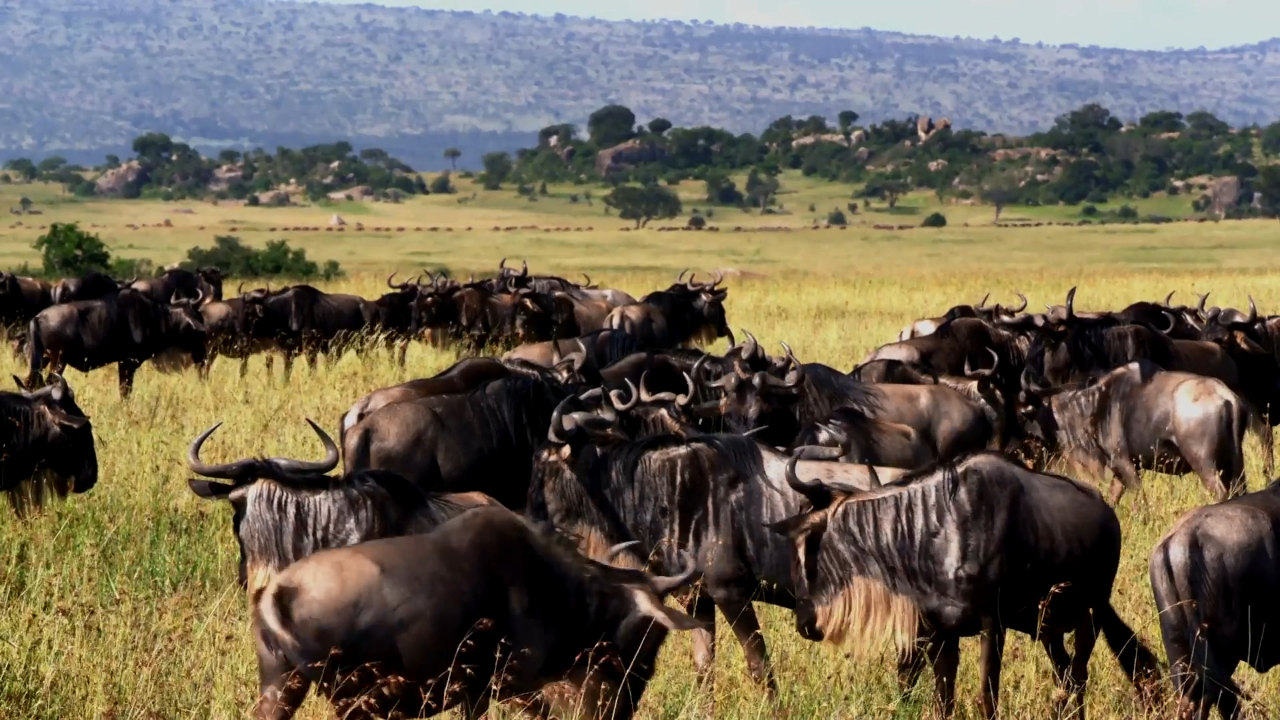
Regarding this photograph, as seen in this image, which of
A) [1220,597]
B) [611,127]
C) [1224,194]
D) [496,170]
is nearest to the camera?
[1220,597]

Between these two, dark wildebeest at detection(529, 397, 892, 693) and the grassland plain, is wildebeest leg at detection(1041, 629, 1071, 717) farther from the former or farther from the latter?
dark wildebeest at detection(529, 397, 892, 693)

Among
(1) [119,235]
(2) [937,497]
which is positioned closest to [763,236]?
(1) [119,235]

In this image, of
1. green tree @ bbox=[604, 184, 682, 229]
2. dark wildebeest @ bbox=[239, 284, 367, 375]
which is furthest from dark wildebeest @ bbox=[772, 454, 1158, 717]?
green tree @ bbox=[604, 184, 682, 229]

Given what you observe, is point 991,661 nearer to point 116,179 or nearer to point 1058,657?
point 1058,657

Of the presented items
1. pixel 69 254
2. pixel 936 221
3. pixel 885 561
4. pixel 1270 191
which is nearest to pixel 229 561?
pixel 885 561

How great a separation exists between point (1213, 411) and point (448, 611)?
605cm

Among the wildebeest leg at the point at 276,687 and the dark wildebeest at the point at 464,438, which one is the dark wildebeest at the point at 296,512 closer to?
the wildebeest leg at the point at 276,687

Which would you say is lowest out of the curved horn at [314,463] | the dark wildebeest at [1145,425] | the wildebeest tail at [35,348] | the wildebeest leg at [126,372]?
the wildebeest leg at [126,372]

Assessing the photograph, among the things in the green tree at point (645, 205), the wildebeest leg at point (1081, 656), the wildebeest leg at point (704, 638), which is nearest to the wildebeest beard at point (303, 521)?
the wildebeest leg at point (704, 638)

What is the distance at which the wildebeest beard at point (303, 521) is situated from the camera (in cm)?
551

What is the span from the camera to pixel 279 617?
4523mm

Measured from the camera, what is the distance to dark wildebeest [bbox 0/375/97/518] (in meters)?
8.03

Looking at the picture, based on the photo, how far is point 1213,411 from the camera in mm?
9305

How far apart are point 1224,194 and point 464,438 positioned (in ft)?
276
